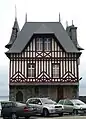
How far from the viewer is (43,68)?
4578cm

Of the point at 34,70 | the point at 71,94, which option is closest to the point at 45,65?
the point at 34,70

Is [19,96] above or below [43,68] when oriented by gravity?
below

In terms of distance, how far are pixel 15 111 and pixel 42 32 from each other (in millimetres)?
22570

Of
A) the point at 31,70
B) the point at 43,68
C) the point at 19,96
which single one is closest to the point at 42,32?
the point at 43,68

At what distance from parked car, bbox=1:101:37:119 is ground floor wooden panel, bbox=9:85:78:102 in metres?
20.3

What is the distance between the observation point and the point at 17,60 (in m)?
46.1

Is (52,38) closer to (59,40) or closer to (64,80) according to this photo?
(59,40)

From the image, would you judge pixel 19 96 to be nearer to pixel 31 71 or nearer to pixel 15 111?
pixel 31 71

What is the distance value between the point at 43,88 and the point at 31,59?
156 inches

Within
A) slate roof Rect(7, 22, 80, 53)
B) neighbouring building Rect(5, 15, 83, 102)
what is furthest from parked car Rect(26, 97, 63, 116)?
slate roof Rect(7, 22, 80, 53)

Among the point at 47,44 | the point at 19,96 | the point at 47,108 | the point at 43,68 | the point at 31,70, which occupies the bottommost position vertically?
the point at 19,96

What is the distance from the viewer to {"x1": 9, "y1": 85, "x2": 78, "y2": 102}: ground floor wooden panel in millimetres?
46312

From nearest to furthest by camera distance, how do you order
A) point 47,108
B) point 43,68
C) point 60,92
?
point 47,108 < point 43,68 < point 60,92

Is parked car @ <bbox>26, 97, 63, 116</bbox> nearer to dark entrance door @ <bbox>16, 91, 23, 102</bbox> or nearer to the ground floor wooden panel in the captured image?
the ground floor wooden panel
